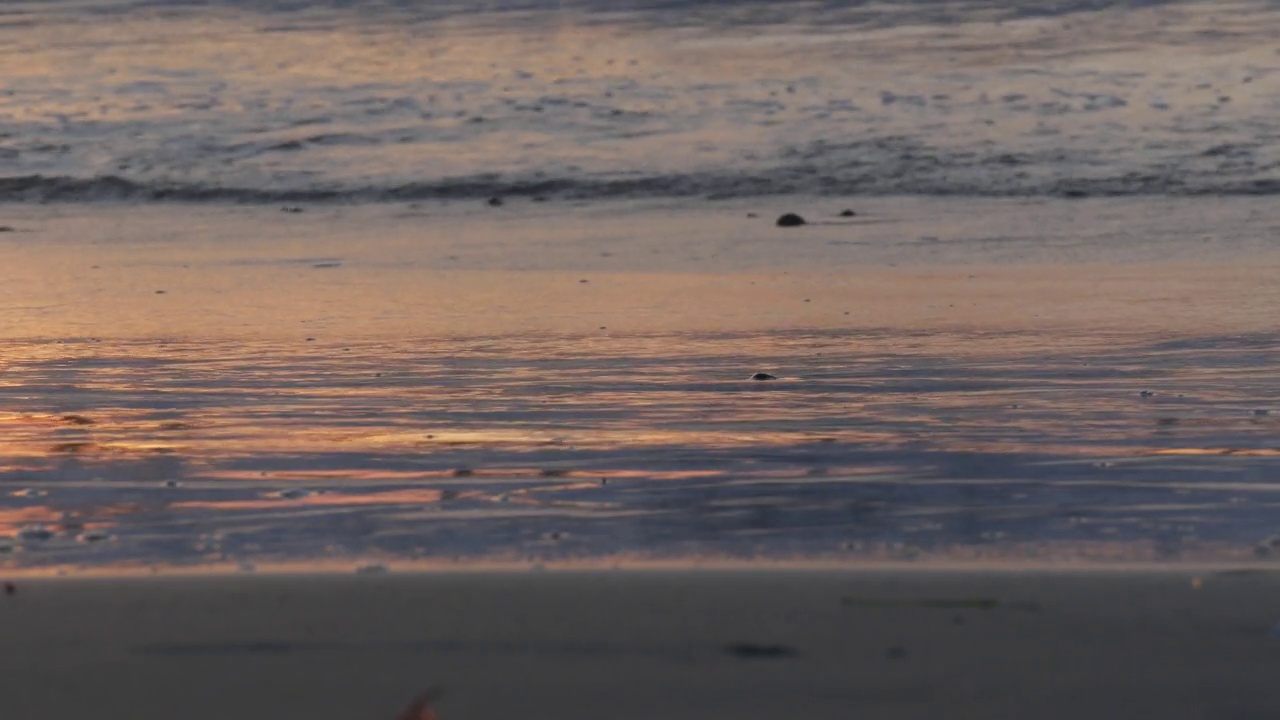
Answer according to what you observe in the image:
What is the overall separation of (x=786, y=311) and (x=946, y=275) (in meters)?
1.32

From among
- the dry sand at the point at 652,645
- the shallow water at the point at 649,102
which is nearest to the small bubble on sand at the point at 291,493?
the dry sand at the point at 652,645

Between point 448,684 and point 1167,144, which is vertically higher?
point 448,684

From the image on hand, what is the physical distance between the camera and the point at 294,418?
5.53 metres

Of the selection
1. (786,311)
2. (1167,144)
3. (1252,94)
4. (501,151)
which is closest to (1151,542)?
(786,311)

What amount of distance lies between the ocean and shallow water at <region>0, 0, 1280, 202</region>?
0.07 meters

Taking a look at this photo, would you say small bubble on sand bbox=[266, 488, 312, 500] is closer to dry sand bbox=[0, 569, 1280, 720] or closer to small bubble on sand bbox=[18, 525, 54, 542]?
small bubble on sand bbox=[18, 525, 54, 542]

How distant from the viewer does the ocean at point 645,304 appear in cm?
424

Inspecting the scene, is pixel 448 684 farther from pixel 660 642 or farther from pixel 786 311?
pixel 786 311

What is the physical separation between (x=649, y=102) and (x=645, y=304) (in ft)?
28.7

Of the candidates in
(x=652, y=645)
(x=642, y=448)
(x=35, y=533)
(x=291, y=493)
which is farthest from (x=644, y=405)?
(x=652, y=645)

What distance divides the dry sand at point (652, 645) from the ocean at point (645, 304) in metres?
0.25

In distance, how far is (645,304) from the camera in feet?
26.3

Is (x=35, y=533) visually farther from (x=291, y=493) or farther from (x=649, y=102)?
(x=649, y=102)

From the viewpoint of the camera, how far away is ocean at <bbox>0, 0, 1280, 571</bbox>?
424 centimetres
